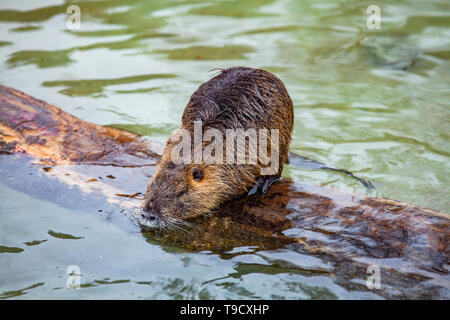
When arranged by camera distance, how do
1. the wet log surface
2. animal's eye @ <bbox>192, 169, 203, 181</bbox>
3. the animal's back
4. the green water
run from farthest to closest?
the animal's back → animal's eye @ <bbox>192, 169, 203, 181</bbox> → the green water → the wet log surface

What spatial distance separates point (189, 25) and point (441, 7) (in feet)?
12.3

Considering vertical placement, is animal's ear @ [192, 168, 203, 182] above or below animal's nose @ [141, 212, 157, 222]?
above

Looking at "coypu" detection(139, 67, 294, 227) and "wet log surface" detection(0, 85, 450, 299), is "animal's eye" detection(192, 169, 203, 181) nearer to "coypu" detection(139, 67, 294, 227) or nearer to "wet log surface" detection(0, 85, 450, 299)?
"coypu" detection(139, 67, 294, 227)

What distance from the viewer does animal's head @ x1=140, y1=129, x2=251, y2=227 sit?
145 inches

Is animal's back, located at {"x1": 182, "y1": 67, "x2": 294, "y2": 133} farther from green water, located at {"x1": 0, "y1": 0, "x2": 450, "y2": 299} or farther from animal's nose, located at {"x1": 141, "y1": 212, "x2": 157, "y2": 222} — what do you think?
green water, located at {"x1": 0, "y1": 0, "x2": 450, "y2": 299}

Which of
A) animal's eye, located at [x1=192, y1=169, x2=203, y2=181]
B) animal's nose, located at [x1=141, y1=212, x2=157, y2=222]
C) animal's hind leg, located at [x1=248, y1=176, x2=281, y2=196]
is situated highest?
animal's eye, located at [x1=192, y1=169, x2=203, y2=181]

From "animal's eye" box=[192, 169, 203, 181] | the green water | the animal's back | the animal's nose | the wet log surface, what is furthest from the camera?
the animal's back

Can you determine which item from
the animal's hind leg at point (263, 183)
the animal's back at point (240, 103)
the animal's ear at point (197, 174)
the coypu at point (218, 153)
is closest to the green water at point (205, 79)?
the coypu at point (218, 153)

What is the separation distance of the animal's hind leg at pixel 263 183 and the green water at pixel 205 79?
0.63 meters

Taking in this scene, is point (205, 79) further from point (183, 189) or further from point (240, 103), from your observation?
point (183, 189)

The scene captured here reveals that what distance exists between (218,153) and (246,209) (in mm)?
464

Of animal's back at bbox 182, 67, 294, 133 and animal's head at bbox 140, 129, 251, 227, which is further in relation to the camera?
animal's back at bbox 182, 67, 294, 133

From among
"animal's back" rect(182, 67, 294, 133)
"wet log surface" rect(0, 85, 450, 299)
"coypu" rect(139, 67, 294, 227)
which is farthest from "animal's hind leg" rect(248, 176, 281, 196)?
"animal's back" rect(182, 67, 294, 133)

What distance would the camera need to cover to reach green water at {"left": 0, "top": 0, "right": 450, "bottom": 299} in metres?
3.37
